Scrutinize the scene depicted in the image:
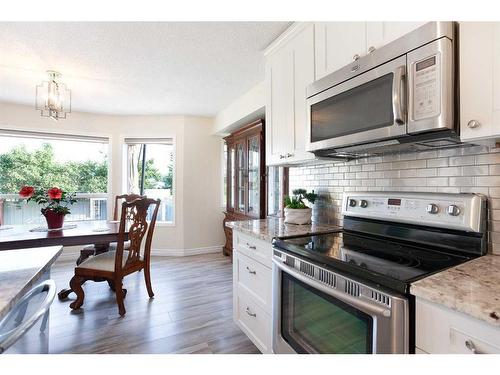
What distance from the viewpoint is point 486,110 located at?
3.01ft

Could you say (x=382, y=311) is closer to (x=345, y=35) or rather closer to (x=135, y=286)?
(x=345, y=35)

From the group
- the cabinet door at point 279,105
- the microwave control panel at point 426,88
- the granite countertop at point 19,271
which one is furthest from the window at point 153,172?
the microwave control panel at point 426,88

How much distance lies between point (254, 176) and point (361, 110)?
7.34 feet

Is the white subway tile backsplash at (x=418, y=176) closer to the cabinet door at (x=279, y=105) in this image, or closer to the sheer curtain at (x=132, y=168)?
the cabinet door at (x=279, y=105)

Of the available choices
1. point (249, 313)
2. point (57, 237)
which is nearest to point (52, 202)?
point (57, 237)

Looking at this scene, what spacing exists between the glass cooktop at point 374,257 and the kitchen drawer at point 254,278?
0.30 m

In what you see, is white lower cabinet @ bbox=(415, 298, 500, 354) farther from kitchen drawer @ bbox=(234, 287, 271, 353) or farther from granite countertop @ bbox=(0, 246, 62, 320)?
granite countertop @ bbox=(0, 246, 62, 320)

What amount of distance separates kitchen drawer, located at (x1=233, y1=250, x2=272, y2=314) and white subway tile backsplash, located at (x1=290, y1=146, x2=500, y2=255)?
668 mm

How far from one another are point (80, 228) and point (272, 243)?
7.07 ft

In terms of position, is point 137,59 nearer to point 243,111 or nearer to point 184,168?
point 243,111

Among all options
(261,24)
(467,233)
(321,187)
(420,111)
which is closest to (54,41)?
(261,24)

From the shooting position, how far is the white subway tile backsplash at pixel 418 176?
1132 mm

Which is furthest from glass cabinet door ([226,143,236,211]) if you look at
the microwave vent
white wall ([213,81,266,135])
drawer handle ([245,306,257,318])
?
the microwave vent

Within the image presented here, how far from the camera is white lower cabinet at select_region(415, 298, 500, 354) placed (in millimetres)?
656
